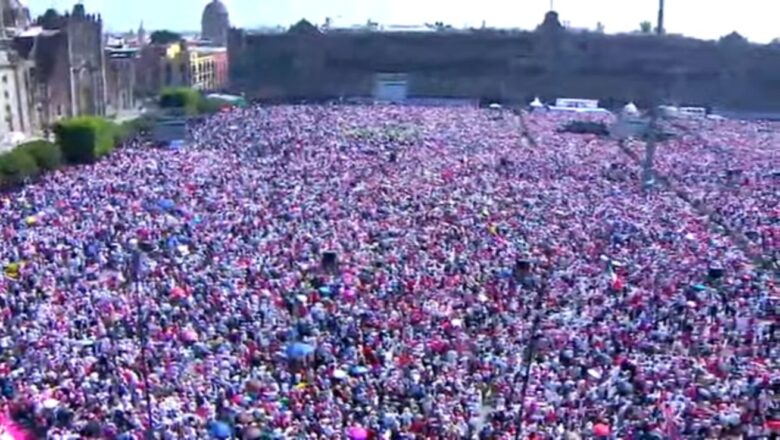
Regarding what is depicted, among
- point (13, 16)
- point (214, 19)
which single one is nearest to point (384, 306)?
point (13, 16)

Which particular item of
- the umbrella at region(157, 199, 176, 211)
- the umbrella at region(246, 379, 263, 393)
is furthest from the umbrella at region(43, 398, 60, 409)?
the umbrella at region(157, 199, 176, 211)

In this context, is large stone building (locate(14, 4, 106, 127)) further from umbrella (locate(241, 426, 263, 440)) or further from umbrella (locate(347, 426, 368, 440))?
umbrella (locate(347, 426, 368, 440))

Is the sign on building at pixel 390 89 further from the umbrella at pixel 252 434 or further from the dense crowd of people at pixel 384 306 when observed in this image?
the umbrella at pixel 252 434

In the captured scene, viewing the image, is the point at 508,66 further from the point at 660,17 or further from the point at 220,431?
the point at 220,431

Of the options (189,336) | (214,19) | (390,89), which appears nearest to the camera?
(189,336)

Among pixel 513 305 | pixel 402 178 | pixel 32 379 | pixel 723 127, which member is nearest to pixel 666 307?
pixel 513 305

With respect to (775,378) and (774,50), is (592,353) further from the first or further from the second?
(774,50)
